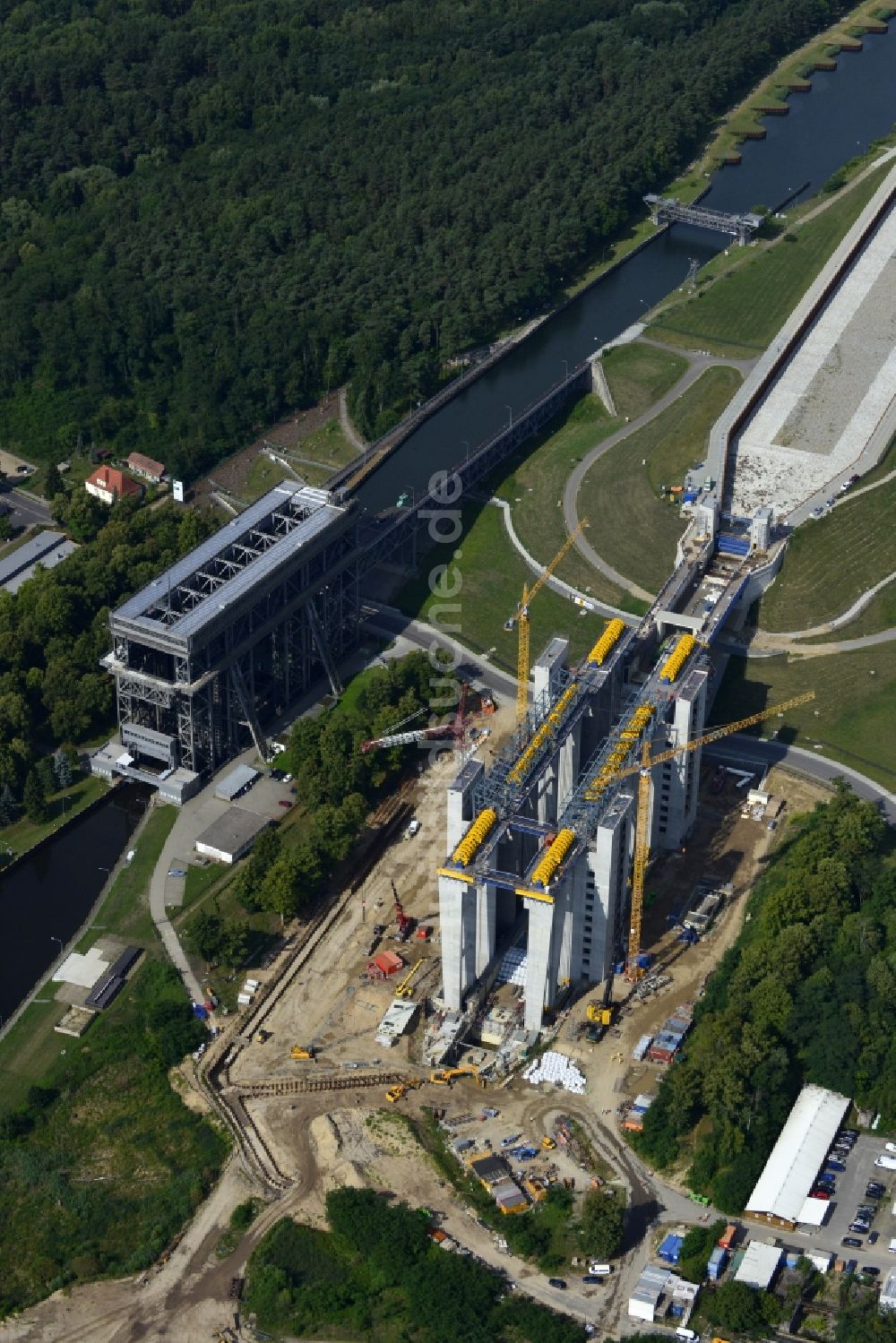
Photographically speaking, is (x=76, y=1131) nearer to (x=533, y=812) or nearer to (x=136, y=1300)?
(x=136, y=1300)

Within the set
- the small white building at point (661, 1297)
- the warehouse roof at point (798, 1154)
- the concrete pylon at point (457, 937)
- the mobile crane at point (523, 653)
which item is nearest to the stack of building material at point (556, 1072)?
the concrete pylon at point (457, 937)

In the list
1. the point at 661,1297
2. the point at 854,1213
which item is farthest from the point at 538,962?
the point at 854,1213

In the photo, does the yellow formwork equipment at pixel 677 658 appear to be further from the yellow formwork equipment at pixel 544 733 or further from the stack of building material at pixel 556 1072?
the stack of building material at pixel 556 1072

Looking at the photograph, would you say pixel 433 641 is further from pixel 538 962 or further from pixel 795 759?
pixel 538 962

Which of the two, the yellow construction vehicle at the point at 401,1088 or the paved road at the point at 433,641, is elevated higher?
the yellow construction vehicle at the point at 401,1088

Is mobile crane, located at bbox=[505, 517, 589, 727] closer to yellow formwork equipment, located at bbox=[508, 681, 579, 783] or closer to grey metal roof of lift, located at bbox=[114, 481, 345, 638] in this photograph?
yellow formwork equipment, located at bbox=[508, 681, 579, 783]

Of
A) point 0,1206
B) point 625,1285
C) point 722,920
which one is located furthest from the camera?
point 722,920

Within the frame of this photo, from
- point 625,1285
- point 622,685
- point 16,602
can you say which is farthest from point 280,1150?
point 16,602
